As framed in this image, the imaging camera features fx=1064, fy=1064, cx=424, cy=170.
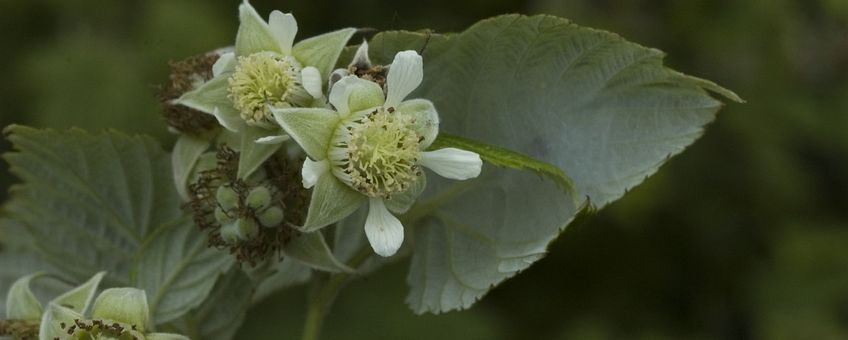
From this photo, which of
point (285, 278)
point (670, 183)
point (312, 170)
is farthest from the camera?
point (670, 183)

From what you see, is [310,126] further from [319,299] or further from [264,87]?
[319,299]

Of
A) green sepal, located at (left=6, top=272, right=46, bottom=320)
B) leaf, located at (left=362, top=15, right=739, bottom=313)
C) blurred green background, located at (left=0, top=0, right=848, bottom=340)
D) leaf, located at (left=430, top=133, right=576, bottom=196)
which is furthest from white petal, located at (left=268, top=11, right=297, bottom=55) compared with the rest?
blurred green background, located at (left=0, top=0, right=848, bottom=340)

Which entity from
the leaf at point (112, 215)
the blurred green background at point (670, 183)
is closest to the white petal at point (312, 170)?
the leaf at point (112, 215)

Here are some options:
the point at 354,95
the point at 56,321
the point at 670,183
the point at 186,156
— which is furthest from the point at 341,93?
the point at 670,183

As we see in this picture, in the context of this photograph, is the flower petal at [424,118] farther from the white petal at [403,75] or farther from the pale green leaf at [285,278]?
the pale green leaf at [285,278]

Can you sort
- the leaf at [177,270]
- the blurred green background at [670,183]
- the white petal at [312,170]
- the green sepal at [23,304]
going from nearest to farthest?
the white petal at [312,170] < the green sepal at [23,304] < the leaf at [177,270] < the blurred green background at [670,183]

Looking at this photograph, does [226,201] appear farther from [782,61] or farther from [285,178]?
[782,61]

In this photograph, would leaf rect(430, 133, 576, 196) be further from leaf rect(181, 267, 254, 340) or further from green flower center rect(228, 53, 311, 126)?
leaf rect(181, 267, 254, 340)
